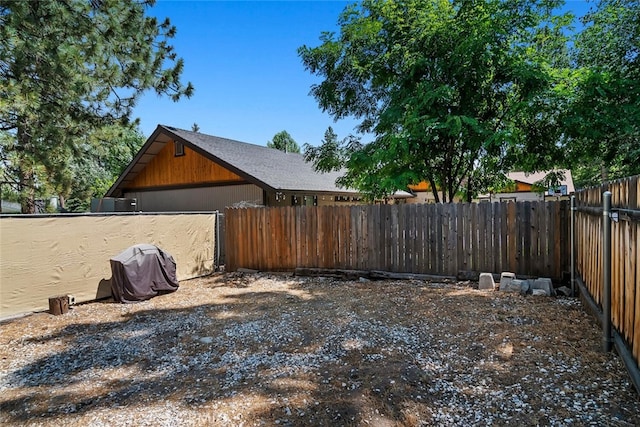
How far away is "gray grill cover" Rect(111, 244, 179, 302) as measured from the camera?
251 inches

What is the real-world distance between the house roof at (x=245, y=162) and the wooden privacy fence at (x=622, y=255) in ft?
29.1

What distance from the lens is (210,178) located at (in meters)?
13.4

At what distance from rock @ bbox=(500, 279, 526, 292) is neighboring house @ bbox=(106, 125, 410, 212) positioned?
7.45 metres

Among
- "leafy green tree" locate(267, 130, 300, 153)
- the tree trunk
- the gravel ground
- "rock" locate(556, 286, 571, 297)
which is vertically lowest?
the gravel ground

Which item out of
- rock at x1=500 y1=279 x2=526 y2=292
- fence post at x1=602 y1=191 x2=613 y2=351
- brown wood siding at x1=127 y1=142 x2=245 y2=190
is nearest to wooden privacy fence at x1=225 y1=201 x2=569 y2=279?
rock at x1=500 y1=279 x2=526 y2=292

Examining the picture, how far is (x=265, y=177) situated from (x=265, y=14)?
16.2ft

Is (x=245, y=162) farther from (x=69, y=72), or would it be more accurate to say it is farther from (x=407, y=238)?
(x=407, y=238)

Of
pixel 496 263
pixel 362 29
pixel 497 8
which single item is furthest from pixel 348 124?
pixel 496 263

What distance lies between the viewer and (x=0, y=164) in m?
8.41

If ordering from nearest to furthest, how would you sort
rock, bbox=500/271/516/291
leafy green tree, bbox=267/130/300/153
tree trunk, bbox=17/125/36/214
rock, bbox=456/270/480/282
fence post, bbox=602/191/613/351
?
fence post, bbox=602/191/613/351, rock, bbox=500/271/516/291, rock, bbox=456/270/480/282, tree trunk, bbox=17/125/36/214, leafy green tree, bbox=267/130/300/153

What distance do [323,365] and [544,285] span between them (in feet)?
13.5

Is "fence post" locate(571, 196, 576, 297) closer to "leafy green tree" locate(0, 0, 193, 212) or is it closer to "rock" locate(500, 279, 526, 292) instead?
"rock" locate(500, 279, 526, 292)

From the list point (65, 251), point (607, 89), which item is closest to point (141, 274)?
point (65, 251)

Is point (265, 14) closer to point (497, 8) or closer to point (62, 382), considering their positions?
A: point (497, 8)
